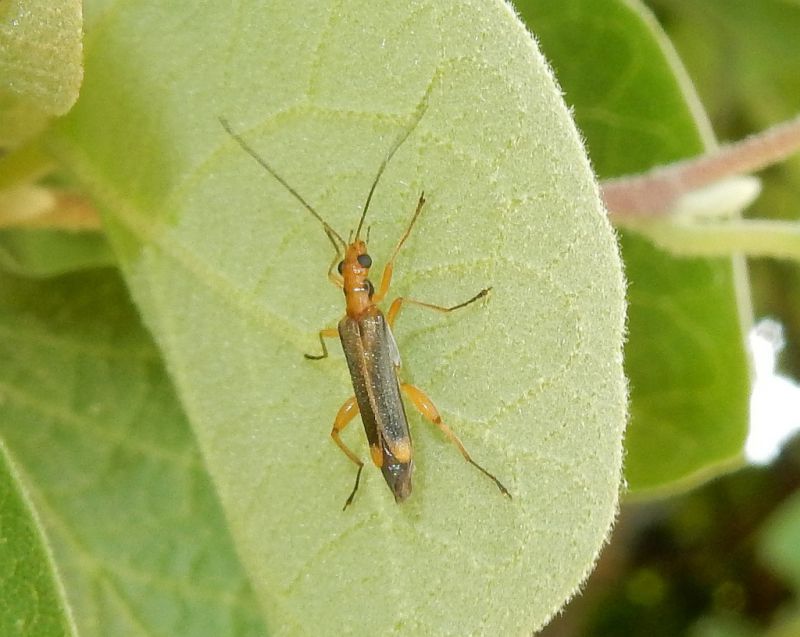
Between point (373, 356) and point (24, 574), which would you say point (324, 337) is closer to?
point (373, 356)

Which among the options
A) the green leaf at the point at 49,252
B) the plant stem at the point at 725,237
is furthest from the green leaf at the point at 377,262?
the plant stem at the point at 725,237

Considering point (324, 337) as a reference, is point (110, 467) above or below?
below

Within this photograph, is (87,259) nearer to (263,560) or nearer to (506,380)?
(263,560)

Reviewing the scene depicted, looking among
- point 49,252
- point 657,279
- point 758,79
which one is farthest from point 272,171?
point 758,79

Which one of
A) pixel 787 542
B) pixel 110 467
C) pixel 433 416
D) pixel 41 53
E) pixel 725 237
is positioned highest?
pixel 41 53

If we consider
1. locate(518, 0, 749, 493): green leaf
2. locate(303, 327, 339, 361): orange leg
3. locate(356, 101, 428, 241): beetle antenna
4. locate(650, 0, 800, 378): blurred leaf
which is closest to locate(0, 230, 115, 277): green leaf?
locate(303, 327, 339, 361): orange leg

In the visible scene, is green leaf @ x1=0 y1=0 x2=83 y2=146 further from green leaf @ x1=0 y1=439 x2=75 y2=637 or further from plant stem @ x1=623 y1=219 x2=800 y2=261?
plant stem @ x1=623 y1=219 x2=800 y2=261
